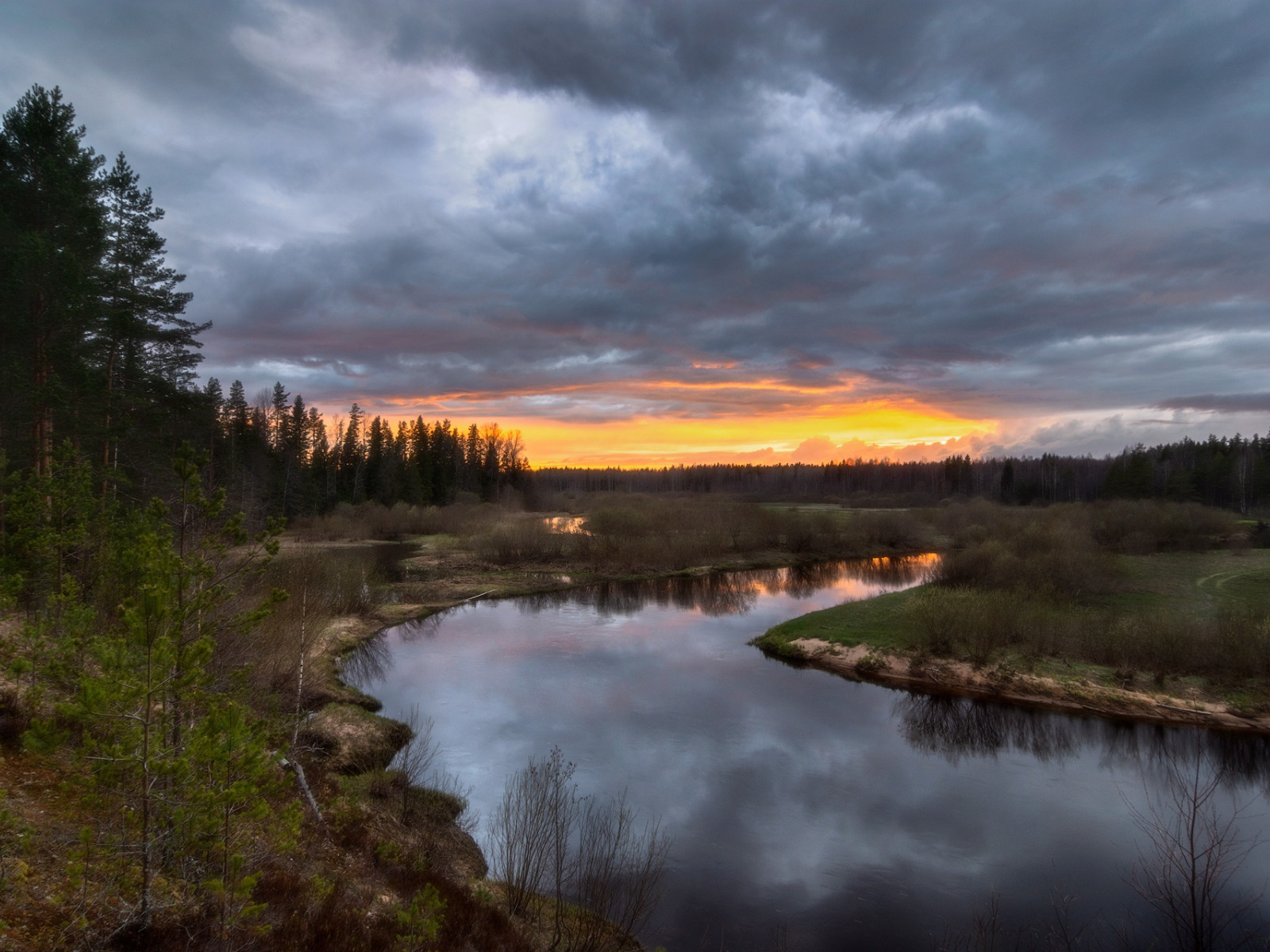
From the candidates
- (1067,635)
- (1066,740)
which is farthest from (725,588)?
(1066,740)

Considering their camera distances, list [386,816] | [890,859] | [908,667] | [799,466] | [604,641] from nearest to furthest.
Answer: [386,816] → [890,859] → [908,667] → [604,641] → [799,466]

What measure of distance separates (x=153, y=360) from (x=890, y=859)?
3026 cm

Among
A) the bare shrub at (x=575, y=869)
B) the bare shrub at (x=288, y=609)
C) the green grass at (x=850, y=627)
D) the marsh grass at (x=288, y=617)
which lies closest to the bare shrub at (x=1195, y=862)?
the bare shrub at (x=575, y=869)

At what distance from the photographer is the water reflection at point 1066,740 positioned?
1756 centimetres

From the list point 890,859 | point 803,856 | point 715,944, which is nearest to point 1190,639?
point 890,859

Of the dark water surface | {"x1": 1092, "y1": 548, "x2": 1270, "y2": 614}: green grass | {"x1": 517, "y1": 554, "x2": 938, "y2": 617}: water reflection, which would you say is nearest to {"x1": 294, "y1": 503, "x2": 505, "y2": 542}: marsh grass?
{"x1": 517, "y1": 554, "x2": 938, "y2": 617}: water reflection

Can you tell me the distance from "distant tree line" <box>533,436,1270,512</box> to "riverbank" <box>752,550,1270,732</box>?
66.7m

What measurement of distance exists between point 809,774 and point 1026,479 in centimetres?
12806

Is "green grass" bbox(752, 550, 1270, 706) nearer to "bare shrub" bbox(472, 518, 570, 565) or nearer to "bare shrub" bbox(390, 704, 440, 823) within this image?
"bare shrub" bbox(390, 704, 440, 823)

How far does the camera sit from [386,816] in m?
12.3

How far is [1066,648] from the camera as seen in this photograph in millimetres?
25172

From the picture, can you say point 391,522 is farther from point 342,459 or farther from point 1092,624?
point 1092,624

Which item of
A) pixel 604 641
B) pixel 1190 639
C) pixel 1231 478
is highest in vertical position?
pixel 1231 478

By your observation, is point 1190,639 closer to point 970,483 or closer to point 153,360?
point 153,360
